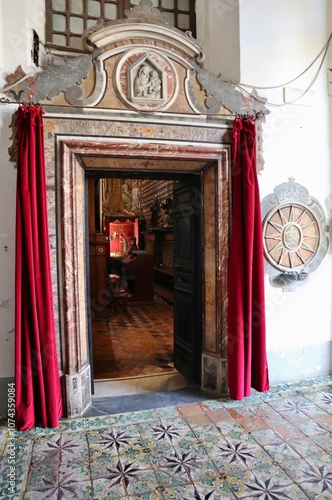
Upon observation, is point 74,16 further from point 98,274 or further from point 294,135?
point 98,274

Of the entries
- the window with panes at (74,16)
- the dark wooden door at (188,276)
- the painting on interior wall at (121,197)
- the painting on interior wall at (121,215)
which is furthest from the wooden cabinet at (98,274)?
the window with panes at (74,16)

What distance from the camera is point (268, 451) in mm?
2793

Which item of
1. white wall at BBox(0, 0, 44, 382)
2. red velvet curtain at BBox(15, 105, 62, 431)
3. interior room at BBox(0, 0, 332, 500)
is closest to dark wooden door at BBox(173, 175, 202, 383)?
interior room at BBox(0, 0, 332, 500)

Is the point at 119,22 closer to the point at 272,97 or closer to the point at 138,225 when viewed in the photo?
the point at 272,97

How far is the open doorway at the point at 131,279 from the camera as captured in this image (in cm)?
505

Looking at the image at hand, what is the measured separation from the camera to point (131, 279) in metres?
9.41

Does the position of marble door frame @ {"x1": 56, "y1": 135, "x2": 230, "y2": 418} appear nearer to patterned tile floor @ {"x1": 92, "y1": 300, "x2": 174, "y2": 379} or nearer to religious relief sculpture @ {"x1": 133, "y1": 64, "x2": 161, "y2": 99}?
religious relief sculpture @ {"x1": 133, "y1": 64, "x2": 161, "y2": 99}

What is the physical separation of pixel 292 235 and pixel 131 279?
5991 mm

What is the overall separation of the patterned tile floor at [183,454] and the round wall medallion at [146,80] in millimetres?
3201

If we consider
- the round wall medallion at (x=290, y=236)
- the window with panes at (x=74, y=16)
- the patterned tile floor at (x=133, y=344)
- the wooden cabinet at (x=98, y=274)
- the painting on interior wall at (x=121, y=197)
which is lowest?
the patterned tile floor at (x=133, y=344)

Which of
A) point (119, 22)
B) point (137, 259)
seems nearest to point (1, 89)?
point (119, 22)

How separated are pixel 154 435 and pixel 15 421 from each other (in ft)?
4.42

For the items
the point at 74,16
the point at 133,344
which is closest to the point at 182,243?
the point at 133,344

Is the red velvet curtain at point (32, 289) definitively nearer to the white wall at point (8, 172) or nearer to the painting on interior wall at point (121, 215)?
the white wall at point (8, 172)
